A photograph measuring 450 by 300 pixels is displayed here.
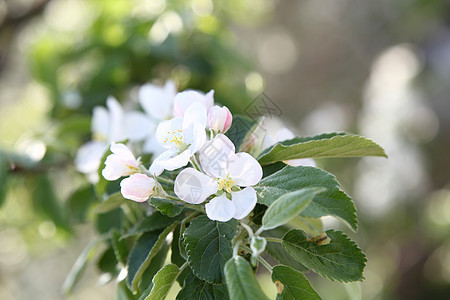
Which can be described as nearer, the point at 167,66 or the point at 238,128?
the point at 238,128

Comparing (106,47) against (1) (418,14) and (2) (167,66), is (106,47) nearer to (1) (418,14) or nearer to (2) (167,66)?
(2) (167,66)

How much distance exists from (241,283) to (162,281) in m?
0.09

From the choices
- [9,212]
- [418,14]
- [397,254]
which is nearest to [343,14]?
[418,14]

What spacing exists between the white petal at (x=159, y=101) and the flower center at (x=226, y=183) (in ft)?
0.81

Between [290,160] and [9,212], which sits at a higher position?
[290,160]

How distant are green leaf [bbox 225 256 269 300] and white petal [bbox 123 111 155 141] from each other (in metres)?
0.34

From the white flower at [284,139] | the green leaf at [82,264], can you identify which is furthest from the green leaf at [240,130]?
the green leaf at [82,264]

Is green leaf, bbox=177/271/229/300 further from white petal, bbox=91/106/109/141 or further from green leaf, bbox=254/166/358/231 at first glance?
white petal, bbox=91/106/109/141

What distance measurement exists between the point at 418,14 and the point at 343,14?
487mm

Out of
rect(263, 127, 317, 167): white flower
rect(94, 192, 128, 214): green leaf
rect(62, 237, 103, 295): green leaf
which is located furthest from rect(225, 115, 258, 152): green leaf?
rect(62, 237, 103, 295): green leaf

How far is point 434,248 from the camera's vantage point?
1.87 meters

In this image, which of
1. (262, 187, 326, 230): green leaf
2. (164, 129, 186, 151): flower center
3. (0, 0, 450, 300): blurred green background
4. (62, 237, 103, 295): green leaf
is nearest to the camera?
(262, 187, 326, 230): green leaf

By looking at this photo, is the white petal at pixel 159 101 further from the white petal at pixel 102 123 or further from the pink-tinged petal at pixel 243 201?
the pink-tinged petal at pixel 243 201

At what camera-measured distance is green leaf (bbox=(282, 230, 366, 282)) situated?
0.36 metres
